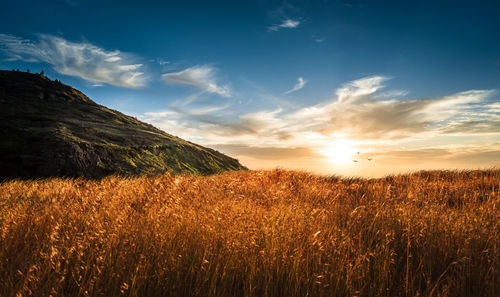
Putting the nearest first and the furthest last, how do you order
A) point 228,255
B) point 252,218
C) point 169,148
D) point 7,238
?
point 228,255 → point 7,238 → point 252,218 → point 169,148

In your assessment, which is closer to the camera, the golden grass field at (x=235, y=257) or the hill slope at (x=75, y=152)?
the golden grass field at (x=235, y=257)

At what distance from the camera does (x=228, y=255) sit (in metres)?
2.47

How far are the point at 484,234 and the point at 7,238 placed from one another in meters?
6.65

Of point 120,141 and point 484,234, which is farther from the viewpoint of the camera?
point 120,141

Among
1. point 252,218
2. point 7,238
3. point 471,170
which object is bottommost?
point 7,238

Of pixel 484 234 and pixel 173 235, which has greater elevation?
pixel 484 234

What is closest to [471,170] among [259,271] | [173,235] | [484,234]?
[484,234]

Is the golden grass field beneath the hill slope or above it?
beneath

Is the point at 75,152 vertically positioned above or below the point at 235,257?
above

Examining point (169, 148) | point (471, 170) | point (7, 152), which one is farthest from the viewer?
point (169, 148)

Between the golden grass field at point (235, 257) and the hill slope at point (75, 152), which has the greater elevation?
the hill slope at point (75, 152)

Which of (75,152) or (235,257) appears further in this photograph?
(75,152)

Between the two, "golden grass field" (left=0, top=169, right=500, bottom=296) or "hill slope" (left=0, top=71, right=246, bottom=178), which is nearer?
"golden grass field" (left=0, top=169, right=500, bottom=296)

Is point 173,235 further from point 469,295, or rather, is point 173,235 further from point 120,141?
point 120,141
